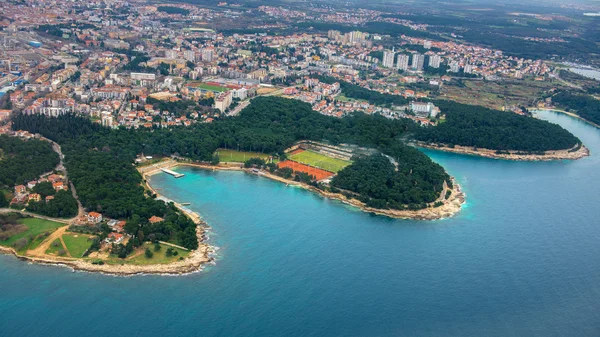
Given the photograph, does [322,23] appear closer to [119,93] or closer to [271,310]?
[119,93]

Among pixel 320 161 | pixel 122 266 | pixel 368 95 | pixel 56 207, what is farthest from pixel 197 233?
pixel 368 95

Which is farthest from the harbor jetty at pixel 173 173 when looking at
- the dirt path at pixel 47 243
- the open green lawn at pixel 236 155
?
the dirt path at pixel 47 243

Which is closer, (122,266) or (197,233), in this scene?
(122,266)

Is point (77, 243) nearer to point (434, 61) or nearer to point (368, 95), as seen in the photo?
point (368, 95)

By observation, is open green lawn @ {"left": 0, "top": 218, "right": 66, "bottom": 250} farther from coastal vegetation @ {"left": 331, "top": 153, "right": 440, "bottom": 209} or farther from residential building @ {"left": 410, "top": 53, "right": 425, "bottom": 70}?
residential building @ {"left": 410, "top": 53, "right": 425, "bottom": 70}

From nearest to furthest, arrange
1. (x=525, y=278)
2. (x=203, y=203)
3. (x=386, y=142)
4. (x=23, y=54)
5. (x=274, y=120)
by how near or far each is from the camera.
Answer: (x=525, y=278), (x=203, y=203), (x=386, y=142), (x=274, y=120), (x=23, y=54)

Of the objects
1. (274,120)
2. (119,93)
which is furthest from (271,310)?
(119,93)

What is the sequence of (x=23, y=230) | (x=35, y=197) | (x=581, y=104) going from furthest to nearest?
(x=581, y=104), (x=35, y=197), (x=23, y=230)

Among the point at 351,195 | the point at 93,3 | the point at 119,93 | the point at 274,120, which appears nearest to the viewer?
the point at 351,195
